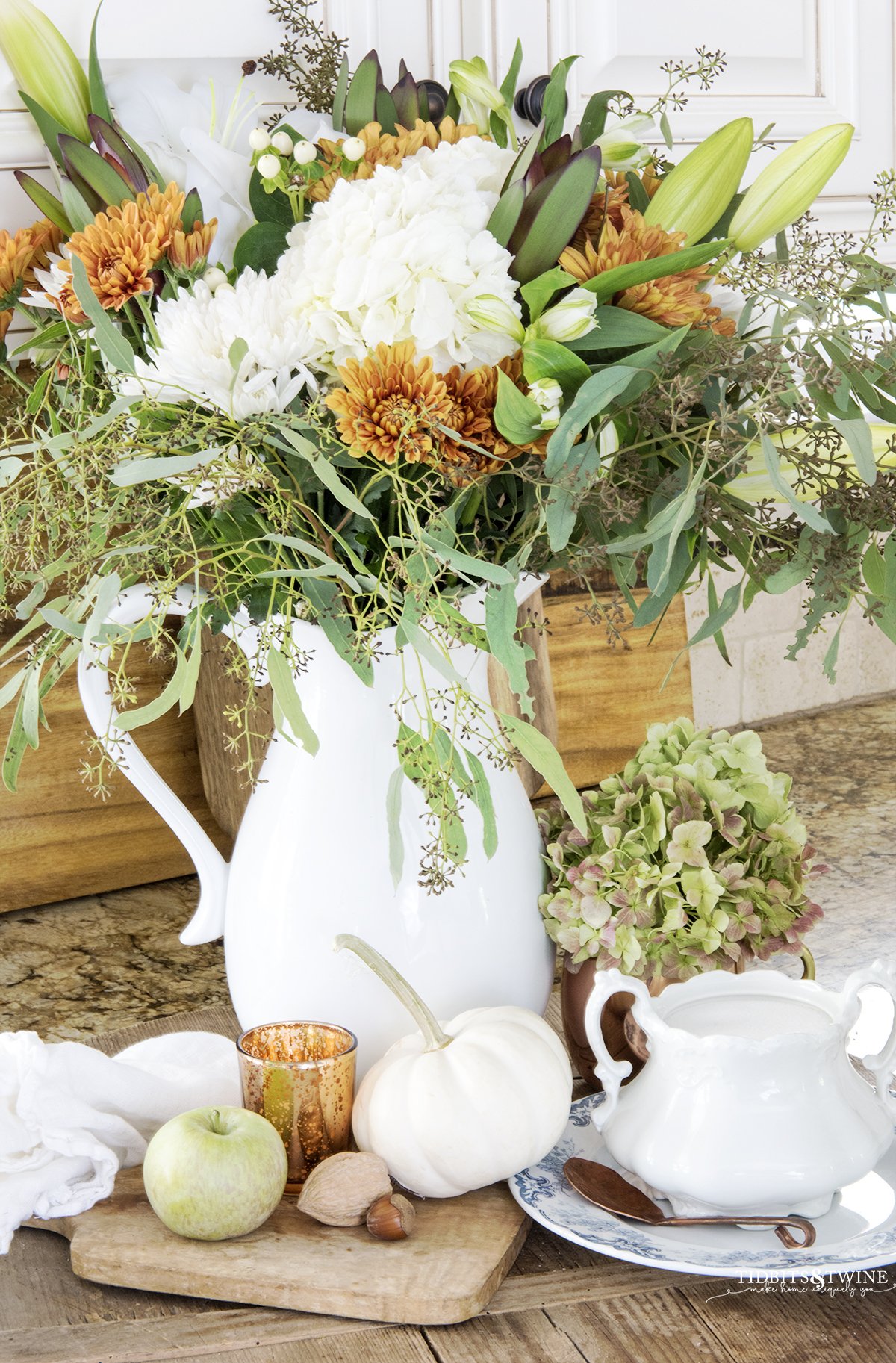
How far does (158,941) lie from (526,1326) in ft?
1.73

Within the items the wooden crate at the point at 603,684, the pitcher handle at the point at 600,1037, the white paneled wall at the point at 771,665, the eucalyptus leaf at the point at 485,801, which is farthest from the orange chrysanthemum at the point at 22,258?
the white paneled wall at the point at 771,665

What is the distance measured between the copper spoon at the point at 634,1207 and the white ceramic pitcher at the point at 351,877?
108 millimetres

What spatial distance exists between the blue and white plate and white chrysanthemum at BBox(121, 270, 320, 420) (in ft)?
1.14

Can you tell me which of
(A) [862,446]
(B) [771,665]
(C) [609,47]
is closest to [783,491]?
(A) [862,446]

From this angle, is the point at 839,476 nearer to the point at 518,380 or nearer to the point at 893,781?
the point at 518,380

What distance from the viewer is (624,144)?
635mm

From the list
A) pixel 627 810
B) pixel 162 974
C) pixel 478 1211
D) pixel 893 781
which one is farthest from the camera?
Result: pixel 893 781

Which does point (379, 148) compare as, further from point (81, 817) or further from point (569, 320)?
point (81, 817)

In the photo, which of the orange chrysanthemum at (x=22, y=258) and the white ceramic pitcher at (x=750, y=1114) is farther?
the orange chrysanthemum at (x=22, y=258)

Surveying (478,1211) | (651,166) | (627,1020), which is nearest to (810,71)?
(651,166)

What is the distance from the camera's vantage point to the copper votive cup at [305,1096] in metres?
0.59

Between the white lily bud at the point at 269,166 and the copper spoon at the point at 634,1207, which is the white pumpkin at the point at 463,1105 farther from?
the white lily bud at the point at 269,166

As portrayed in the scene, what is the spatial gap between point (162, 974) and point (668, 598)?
0.47m

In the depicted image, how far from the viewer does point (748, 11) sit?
3.11 ft
